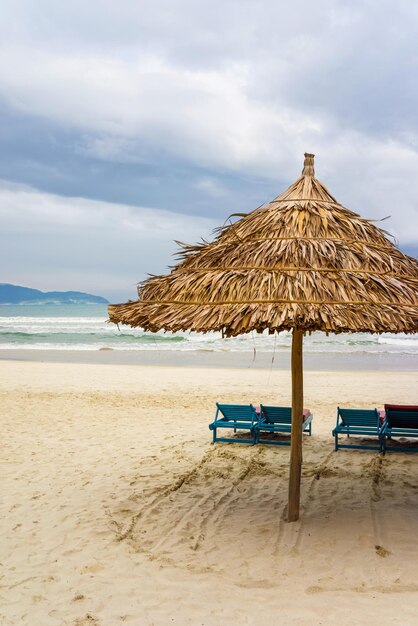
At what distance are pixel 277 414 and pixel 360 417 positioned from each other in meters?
1.22

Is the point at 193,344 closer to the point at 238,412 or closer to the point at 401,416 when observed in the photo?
the point at 238,412

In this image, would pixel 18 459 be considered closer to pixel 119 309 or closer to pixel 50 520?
pixel 50 520

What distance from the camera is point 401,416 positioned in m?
7.85

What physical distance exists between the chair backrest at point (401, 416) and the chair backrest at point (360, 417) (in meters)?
0.27

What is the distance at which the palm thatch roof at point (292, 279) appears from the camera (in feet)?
14.1

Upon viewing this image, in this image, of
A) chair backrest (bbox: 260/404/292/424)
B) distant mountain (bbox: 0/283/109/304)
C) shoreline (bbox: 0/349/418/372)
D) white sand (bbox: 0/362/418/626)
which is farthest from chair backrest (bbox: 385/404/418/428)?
distant mountain (bbox: 0/283/109/304)

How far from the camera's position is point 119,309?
17.5 feet

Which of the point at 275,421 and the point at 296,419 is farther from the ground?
the point at 296,419

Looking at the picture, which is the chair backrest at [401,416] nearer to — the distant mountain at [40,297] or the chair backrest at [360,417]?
the chair backrest at [360,417]

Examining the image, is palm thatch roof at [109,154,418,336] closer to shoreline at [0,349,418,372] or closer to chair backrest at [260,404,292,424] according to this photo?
chair backrest at [260,404,292,424]

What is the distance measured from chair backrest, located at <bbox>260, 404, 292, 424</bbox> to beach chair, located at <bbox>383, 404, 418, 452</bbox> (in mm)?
1396

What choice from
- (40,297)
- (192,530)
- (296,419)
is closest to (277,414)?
(296,419)

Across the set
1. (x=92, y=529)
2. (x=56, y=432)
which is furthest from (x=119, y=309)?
(x=56, y=432)

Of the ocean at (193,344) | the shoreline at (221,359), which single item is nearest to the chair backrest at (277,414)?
the shoreline at (221,359)
